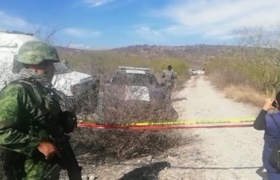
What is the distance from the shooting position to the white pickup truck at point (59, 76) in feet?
16.0

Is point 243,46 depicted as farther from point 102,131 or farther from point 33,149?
point 33,149

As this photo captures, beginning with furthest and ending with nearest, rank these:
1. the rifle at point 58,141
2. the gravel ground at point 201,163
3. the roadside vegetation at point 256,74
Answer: the roadside vegetation at point 256,74 → the gravel ground at point 201,163 → the rifle at point 58,141

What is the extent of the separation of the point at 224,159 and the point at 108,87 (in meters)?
2.45

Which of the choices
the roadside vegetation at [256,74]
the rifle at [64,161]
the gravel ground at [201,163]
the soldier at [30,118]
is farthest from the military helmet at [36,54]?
the roadside vegetation at [256,74]

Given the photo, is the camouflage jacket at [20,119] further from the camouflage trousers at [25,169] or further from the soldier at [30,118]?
the camouflage trousers at [25,169]

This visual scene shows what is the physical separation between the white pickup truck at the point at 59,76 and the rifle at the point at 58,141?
561 millimetres

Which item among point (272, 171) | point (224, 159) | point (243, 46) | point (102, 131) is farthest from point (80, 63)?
point (243, 46)

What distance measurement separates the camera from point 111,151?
606 centimetres

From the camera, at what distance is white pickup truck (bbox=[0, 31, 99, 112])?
4.86 metres

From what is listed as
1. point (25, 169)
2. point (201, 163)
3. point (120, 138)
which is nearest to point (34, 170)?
point (25, 169)

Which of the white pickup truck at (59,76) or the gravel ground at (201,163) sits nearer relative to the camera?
the white pickup truck at (59,76)

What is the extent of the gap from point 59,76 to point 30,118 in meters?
3.53

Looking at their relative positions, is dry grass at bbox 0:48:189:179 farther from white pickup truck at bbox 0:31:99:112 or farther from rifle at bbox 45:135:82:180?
rifle at bbox 45:135:82:180

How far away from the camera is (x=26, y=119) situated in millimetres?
2631
